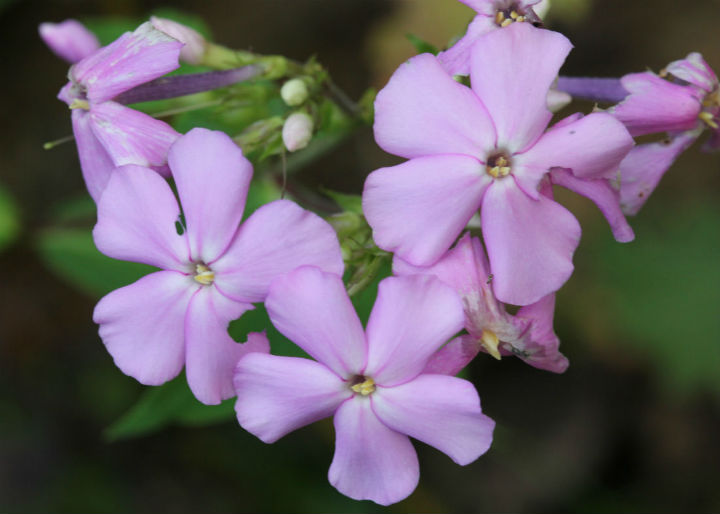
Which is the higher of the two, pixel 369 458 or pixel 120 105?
pixel 120 105

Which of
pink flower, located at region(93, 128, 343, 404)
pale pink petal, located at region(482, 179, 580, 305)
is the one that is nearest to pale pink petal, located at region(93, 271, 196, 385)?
pink flower, located at region(93, 128, 343, 404)

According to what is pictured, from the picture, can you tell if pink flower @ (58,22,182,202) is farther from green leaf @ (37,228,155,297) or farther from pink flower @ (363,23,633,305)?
green leaf @ (37,228,155,297)

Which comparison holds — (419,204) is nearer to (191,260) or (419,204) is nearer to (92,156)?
(191,260)

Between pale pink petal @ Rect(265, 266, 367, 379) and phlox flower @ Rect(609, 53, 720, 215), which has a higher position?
phlox flower @ Rect(609, 53, 720, 215)

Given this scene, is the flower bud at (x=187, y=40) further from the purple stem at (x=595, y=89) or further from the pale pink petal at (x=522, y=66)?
the purple stem at (x=595, y=89)

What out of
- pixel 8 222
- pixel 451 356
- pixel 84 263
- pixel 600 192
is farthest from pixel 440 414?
pixel 8 222

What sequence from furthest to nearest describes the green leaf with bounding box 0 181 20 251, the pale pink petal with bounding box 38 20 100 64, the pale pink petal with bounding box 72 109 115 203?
the green leaf with bounding box 0 181 20 251 < the pale pink petal with bounding box 38 20 100 64 < the pale pink petal with bounding box 72 109 115 203

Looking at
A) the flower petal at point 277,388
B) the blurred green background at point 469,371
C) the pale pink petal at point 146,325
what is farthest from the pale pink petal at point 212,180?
the blurred green background at point 469,371

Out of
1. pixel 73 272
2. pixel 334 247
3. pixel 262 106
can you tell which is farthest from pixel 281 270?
pixel 73 272
